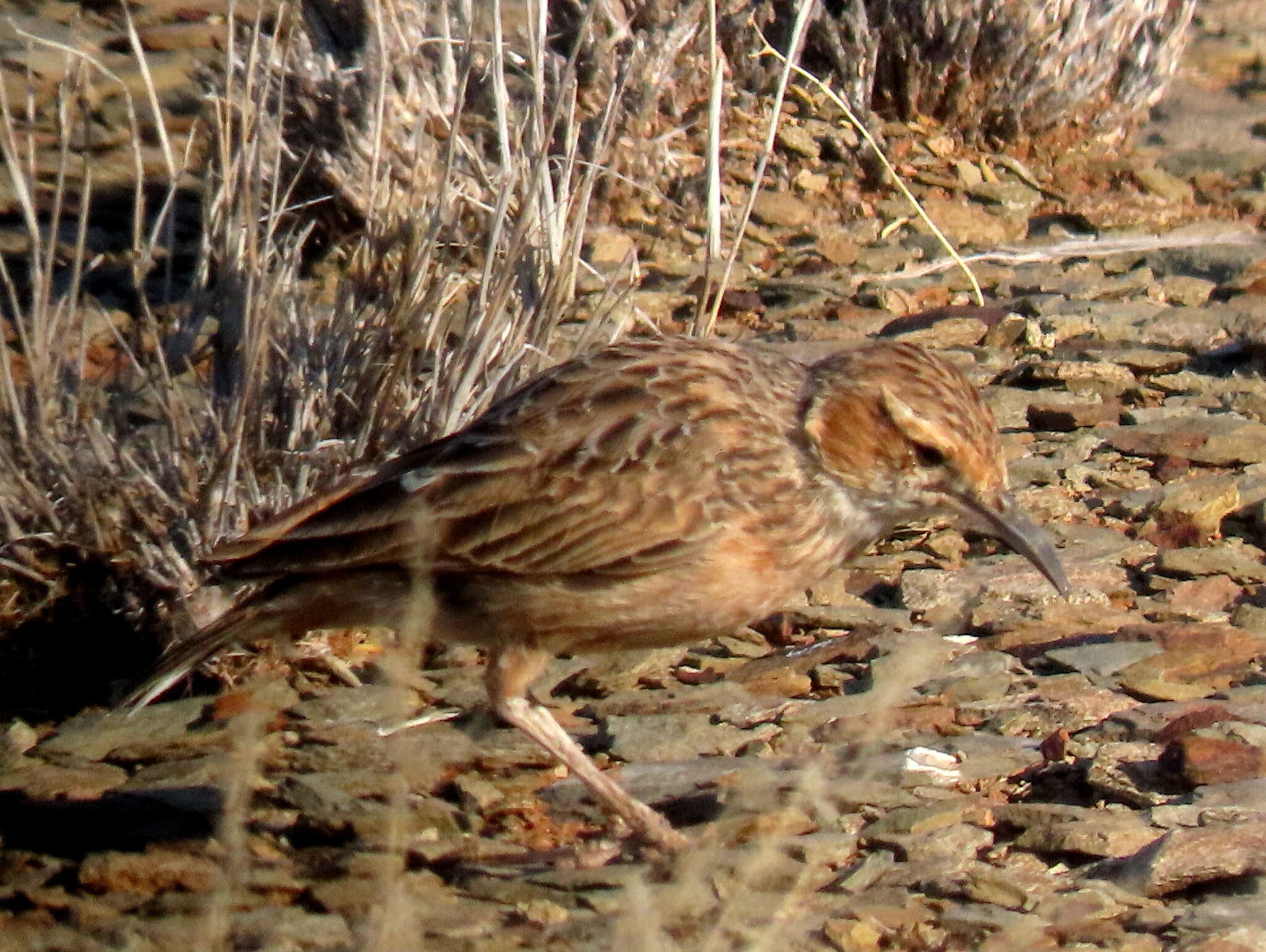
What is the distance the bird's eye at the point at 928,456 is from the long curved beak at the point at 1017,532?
112 millimetres

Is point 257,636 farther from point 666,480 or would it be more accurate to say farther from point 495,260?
A: point 495,260

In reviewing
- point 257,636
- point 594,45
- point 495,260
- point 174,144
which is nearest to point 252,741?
point 257,636

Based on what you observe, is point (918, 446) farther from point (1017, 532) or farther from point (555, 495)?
point (555, 495)

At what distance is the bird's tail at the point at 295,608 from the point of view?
4781 mm

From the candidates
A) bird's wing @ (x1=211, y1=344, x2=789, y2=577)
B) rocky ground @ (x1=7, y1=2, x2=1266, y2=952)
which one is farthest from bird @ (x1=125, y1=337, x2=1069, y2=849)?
rocky ground @ (x1=7, y1=2, x2=1266, y2=952)

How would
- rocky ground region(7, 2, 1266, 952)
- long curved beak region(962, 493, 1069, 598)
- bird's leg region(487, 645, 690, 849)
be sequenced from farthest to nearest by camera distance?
long curved beak region(962, 493, 1069, 598), bird's leg region(487, 645, 690, 849), rocky ground region(7, 2, 1266, 952)

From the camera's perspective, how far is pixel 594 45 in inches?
327

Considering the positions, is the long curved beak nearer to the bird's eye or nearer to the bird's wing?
the bird's eye

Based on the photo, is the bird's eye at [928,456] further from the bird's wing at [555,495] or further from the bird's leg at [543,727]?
the bird's leg at [543,727]

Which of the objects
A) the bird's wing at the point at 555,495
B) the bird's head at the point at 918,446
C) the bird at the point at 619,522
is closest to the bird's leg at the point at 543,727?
the bird at the point at 619,522

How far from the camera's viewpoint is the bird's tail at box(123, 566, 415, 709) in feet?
15.7

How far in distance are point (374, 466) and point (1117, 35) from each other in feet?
17.2

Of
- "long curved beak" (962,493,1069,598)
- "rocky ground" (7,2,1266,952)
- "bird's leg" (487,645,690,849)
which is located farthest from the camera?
"long curved beak" (962,493,1069,598)

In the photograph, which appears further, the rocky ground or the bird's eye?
the bird's eye
